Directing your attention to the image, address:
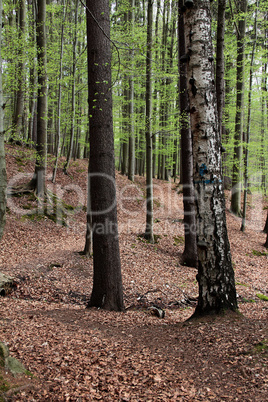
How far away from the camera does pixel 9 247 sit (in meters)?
8.35

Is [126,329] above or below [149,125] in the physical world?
below

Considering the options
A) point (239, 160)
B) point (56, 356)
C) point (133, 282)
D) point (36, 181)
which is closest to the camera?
point (56, 356)

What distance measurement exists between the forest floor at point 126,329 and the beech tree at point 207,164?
0.43 m

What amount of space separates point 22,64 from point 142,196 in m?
9.23

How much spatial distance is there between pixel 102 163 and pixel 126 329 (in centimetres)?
282

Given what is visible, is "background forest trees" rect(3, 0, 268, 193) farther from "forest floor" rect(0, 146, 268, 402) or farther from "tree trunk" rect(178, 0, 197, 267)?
"forest floor" rect(0, 146, 268, 402)

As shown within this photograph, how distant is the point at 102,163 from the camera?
16.6ft

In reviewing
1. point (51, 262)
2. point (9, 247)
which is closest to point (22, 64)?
point (9, 247)

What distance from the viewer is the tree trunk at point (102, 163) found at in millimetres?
4891

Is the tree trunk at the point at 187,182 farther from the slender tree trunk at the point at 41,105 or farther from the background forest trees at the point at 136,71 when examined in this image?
the slender tree trunk at the point at 41,105

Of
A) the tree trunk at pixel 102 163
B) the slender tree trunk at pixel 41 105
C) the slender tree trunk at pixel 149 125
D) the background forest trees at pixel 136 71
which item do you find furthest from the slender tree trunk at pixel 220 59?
the slender tree trunk at pixel 41 105

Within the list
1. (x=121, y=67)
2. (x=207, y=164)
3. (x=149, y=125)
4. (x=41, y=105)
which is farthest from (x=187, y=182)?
(x=41, y=105)

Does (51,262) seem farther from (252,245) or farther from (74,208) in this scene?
(252,245)

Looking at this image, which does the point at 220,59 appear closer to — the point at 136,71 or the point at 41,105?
the point at 136,71
